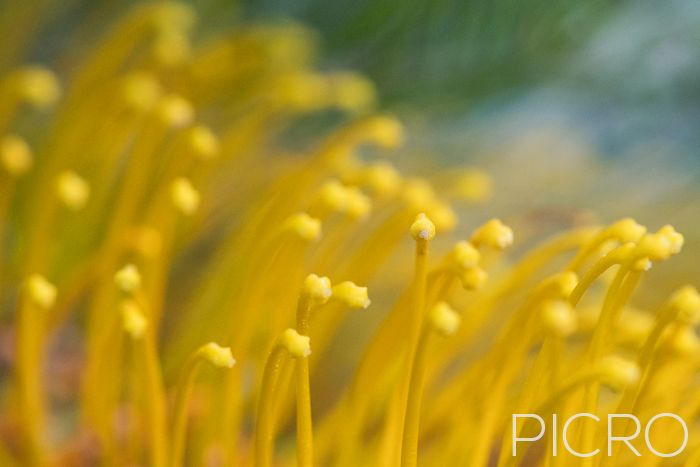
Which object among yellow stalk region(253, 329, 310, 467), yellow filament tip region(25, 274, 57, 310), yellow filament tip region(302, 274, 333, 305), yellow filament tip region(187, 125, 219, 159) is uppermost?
yellow filament tip region(187, 125, 219, 159)

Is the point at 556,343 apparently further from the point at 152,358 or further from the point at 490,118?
the point at 490,118

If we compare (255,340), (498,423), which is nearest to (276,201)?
(255,340)

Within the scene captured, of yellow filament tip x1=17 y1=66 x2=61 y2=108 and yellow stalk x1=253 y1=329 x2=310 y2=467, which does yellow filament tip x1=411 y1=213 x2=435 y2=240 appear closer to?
yellow stalk x1=253 y1=329 x2=310 y2=467

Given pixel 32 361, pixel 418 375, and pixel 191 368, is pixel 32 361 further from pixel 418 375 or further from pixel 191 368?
pixel 418 375

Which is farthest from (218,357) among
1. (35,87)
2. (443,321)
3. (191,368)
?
(35,87)

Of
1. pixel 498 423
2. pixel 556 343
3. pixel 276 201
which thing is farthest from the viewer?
pixel 276 201

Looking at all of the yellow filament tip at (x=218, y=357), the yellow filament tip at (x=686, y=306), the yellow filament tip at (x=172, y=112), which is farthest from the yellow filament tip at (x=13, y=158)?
the yellow filament tip at (x=686, y=306)

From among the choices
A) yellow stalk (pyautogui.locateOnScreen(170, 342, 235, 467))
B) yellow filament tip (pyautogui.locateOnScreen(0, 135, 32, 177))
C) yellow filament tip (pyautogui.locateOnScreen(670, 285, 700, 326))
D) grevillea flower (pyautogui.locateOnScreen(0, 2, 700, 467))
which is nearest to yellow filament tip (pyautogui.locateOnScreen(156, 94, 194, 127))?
grevillea flower (pyautogui.locateOnScreen(0, 2, 700, 467))

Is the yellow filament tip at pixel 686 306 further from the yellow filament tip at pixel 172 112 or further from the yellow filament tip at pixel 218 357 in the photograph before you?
the yellow filament tip at pixel 172 112
